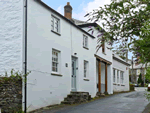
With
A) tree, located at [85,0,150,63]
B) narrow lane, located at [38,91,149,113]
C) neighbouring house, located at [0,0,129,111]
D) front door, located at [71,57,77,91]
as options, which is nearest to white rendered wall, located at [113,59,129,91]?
neighbouring house, located at [0,0,129,111]

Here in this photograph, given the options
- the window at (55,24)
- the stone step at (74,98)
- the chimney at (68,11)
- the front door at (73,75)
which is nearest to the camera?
the window at (55,24)

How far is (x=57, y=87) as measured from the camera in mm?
14188

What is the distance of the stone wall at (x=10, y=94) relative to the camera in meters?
10.7

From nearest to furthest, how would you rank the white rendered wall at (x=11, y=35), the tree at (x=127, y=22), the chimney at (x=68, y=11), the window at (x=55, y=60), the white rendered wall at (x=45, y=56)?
the tree at (x=127, y=22) → the white rendered wall at (x=11, y=35) → the white rendered wall at (x=45, y=56) → the window at (x=55, y=60) → the chimney at (x=68, y=11)

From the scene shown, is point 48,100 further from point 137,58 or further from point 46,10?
point 137,58

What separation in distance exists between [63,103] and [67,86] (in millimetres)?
1307

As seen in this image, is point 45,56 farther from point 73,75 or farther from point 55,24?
point 73,75

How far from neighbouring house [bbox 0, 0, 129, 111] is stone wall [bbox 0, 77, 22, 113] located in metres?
0.58

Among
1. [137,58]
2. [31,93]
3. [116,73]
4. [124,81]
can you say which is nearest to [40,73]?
[31,93]

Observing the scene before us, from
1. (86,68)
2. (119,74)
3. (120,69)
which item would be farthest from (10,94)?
(120,69)

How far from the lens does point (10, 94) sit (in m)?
10.8

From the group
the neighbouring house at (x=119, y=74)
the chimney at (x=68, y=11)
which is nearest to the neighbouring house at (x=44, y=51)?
the chimney at (x=68, y=11)

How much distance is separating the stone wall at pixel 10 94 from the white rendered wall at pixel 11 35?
0.70m

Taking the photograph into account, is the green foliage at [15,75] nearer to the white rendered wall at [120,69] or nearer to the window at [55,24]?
the window at [55,24]
